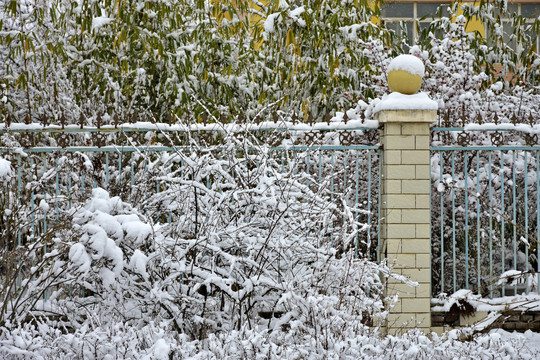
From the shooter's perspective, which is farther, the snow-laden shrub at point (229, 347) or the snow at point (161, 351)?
the snow-laden shrub at point (229, 347)

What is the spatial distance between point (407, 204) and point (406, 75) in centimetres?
109

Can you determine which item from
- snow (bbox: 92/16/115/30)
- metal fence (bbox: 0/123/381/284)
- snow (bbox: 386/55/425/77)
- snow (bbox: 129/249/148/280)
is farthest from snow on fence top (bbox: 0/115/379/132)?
snow (bbox: 92/16/115/30)

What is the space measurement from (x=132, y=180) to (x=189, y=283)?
138cm

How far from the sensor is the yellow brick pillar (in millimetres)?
5961

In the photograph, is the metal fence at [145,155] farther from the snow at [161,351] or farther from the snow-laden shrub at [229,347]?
the snow at [161,351]

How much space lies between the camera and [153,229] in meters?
4.54

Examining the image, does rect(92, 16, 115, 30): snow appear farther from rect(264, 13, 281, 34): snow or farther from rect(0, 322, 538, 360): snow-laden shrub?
rect(0, 322, 538, 360): snow-laden shrub

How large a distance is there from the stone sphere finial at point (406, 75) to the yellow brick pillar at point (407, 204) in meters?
0.11

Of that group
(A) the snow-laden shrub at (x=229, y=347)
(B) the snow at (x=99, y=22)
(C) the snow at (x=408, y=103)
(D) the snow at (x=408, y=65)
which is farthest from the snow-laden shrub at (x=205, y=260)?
(B) the snow at (x=99, y=22)

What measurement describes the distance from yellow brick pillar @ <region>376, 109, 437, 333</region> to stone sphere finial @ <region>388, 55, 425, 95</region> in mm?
106

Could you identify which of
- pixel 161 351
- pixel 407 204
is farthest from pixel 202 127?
pixel 161 351

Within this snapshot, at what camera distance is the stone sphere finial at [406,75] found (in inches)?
237

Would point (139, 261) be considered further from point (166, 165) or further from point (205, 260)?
point (166, 165)

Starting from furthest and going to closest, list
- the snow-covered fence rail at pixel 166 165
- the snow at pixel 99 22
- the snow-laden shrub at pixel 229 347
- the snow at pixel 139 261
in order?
the snow at pixel 99 22 → the snow-covered fence rail at pixel 166 165 → the snow at pixel 139 261 → the snow-laden shrub at pixel 229 347
